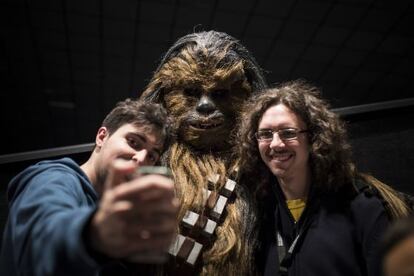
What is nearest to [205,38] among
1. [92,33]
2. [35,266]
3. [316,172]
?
[316,172]

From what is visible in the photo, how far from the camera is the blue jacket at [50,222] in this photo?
0.66 m

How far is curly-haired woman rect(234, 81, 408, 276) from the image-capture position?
1.21 meters

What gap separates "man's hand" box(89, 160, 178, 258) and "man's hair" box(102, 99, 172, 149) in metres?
0.50

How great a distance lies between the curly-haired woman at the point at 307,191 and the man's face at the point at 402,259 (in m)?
0.54

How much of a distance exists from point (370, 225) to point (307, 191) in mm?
218

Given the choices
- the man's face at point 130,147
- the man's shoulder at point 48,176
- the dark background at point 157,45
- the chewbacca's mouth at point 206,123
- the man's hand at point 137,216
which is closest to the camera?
the man's hand at point 137,216

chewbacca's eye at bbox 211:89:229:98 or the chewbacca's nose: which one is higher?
chewbacca's eye at bbox 211:89:229:98

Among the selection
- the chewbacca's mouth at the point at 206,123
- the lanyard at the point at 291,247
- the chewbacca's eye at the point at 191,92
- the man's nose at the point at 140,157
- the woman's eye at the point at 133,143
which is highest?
the chewbacca's eye at the point at 191,92

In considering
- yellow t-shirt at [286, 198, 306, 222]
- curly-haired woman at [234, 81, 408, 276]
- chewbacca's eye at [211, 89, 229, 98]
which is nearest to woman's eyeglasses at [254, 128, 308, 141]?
curly-haired woman at [234, 81, 408, 276]

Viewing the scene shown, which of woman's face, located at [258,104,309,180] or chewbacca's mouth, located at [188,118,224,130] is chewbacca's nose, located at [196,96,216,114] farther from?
woman's face, located at [258,104,309,180]

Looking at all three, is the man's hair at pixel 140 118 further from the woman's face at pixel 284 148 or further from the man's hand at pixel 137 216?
the man's hand at pixel 137 216

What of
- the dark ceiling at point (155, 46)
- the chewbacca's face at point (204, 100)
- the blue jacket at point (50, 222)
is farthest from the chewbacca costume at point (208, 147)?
the dark ceiling at point (155, 46)

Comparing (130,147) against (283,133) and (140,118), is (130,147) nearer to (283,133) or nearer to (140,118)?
(140,118)

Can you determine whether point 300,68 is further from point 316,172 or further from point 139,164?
point 139,164
